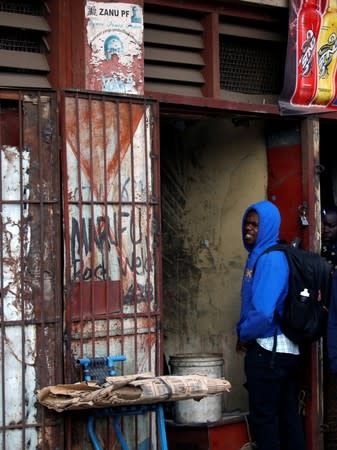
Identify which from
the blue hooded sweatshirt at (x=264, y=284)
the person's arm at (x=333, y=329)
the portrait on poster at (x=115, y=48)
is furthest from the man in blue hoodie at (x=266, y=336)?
the portrait on poster at (x=115, y=48)

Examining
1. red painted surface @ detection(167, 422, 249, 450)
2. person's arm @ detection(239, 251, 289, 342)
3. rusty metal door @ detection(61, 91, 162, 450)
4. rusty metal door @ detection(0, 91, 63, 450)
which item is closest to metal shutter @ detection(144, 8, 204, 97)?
rusty metal door @ detection(61, 91, 162, 450)

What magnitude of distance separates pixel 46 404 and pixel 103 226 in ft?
3.90

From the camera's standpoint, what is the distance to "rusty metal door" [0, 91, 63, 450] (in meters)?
5.42

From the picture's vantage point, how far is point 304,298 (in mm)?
6320

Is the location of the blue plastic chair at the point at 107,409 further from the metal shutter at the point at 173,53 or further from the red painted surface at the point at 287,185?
the red painted surface at the point at 287,185

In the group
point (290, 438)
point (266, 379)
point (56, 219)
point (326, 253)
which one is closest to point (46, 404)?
point (56, 219)

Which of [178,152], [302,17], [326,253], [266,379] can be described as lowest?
[266,379]

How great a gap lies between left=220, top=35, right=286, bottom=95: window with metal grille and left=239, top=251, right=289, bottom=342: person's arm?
4.56 ft

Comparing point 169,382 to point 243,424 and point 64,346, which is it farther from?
point 243,424

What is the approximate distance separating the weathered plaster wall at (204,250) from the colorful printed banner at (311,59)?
0.92 metres

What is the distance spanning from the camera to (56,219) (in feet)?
18.3

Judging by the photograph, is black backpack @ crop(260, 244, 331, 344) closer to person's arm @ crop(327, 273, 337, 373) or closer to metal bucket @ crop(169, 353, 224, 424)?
person's arm @ crop(327, 273, 337, 373)

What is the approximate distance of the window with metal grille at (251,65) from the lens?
6.84 m

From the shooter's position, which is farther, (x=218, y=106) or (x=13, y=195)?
(x=218, y=106)
